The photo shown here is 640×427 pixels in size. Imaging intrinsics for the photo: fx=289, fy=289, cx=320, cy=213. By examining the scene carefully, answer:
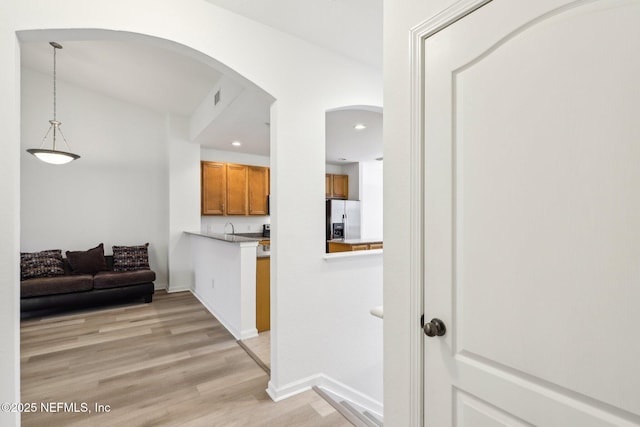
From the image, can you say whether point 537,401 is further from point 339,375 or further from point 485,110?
point 339,375

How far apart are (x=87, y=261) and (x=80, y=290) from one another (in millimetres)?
578

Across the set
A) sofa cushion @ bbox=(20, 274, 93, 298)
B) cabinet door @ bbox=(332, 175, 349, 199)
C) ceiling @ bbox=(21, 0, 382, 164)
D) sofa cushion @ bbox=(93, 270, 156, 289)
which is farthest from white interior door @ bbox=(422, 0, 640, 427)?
cabinet door @ bbox=(332, 175, 349, 199)

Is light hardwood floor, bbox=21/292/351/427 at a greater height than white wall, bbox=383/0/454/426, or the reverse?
white wall, bbox=383/0/454/426

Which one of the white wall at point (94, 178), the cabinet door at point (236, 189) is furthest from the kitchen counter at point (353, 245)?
the white wall at point (94, 178)

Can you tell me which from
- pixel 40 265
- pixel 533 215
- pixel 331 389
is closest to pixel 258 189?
Answer: pixel 40 265

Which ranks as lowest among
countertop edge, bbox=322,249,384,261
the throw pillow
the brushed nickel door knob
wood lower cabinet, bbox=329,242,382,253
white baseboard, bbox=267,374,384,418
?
white baseboard, bbox=267,374,384,418

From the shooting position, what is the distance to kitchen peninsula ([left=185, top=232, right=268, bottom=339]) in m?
3.08

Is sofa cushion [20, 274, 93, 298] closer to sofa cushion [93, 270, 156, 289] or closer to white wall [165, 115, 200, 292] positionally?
sofa cushion [93, 270, 156, 289]

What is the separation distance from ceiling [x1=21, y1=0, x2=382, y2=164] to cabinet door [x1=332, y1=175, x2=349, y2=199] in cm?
134

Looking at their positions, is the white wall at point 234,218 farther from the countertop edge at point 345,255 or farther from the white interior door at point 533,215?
the white interior door at point 533,215

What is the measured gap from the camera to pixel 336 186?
7.15m

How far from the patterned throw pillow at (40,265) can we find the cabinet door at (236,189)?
2.53 m

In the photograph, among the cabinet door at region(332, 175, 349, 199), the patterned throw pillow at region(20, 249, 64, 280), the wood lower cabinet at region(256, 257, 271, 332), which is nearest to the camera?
the wood lower cabinet at region(256, 257, 271, 332)

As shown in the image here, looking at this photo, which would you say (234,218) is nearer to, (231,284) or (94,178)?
(94,178)
